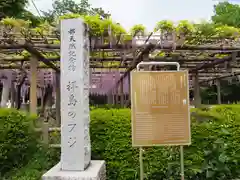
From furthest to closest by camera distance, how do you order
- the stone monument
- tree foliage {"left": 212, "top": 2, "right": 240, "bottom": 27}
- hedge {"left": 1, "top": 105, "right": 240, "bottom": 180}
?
tree foliage {"left": 212, "top": 2, "right": 240, "bottom": 27} → hedge {"left": 1, "top": 105, "right": 240, "bottom": 180} → the stone monument

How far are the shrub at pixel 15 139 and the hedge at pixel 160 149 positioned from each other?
0.88ft

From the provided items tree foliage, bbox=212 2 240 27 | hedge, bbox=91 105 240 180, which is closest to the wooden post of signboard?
hedge, bbox=91 105 240 180

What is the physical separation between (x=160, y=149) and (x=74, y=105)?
5.66 feet

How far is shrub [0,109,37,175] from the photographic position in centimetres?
471

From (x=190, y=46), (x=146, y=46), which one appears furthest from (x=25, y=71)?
(x=190, y=46)

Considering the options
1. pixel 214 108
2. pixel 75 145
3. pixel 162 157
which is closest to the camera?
pixel 75 145

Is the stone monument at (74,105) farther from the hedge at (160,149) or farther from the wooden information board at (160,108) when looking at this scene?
the hedge at (160,149)

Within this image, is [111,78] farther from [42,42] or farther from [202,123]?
[202,123]

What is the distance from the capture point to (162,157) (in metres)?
4.73

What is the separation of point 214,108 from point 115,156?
6.16 ft

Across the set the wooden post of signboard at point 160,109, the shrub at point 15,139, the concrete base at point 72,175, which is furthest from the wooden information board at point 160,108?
the shrub at point 15,139

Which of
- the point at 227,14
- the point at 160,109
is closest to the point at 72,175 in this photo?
the point at 160,109

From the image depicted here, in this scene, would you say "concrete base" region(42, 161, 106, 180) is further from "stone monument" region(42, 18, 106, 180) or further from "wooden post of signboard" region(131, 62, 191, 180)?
"wooden post of signboard" region(131, 62, 191, 180)

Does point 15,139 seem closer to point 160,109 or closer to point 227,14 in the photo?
point 160,109
